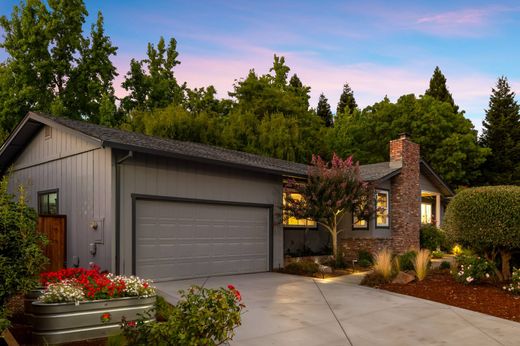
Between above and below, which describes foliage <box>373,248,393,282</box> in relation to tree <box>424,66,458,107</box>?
below

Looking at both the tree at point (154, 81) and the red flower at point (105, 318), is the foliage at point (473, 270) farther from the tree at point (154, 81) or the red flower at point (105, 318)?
the tree at point (154, 81)

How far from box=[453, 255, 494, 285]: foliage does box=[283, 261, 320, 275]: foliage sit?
169 inches

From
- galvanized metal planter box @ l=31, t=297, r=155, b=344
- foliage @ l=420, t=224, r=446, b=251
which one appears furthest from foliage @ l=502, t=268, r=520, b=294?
foliage @ l=420, t=224, r=446, b=251

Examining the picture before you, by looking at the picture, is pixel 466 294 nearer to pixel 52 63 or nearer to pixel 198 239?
pixel 198 239

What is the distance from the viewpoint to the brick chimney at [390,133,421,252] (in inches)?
763

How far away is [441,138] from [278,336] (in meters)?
34.6

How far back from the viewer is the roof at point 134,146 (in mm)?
11211

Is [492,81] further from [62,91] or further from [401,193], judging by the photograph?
[62,91]

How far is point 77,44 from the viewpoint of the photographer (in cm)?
3175

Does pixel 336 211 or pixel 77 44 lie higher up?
pixel 77 44

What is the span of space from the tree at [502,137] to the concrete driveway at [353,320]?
3493 centimetres

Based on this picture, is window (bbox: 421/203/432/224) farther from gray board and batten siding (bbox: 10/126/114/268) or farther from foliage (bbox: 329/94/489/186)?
gray board and batten siding (bbox: 10/126/114/268)

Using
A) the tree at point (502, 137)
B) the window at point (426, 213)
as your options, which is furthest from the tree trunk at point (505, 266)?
the tree at point (502, 137)

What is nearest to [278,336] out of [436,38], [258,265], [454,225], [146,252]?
[146,252]
